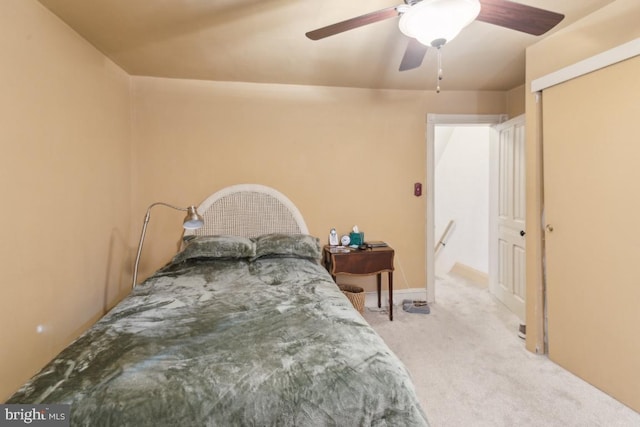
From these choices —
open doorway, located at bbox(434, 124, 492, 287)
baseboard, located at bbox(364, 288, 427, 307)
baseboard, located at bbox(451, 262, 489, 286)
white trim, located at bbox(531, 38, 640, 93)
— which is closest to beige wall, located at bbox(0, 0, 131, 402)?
baseboard, located at bbox(364, 288, 427, 307)

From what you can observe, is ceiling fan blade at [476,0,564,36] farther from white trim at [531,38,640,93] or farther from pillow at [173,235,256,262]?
pillow at [173,235,256,262]

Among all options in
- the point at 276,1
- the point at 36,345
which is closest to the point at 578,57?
the point at 276,1

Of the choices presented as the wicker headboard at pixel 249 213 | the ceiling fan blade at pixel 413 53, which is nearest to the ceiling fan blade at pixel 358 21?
the ceiling fan blade at pixel 413 53

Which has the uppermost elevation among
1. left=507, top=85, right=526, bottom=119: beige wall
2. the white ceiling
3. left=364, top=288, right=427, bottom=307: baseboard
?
the white ceiling

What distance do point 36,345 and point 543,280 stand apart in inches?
133

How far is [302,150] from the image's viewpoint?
330cm

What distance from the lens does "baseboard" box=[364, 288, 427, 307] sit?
346 cm

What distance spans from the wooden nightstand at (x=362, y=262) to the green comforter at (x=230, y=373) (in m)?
1.32

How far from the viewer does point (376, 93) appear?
3387 millimetres

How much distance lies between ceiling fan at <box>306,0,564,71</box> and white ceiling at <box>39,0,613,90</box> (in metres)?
0.50

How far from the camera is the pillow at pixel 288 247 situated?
2.75m

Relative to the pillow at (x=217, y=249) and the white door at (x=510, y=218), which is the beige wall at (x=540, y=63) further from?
the pillow at (x=217, y=249)

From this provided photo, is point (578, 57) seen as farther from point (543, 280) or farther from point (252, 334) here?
point (252, 334)

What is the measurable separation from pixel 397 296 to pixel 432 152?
5.32 ft
